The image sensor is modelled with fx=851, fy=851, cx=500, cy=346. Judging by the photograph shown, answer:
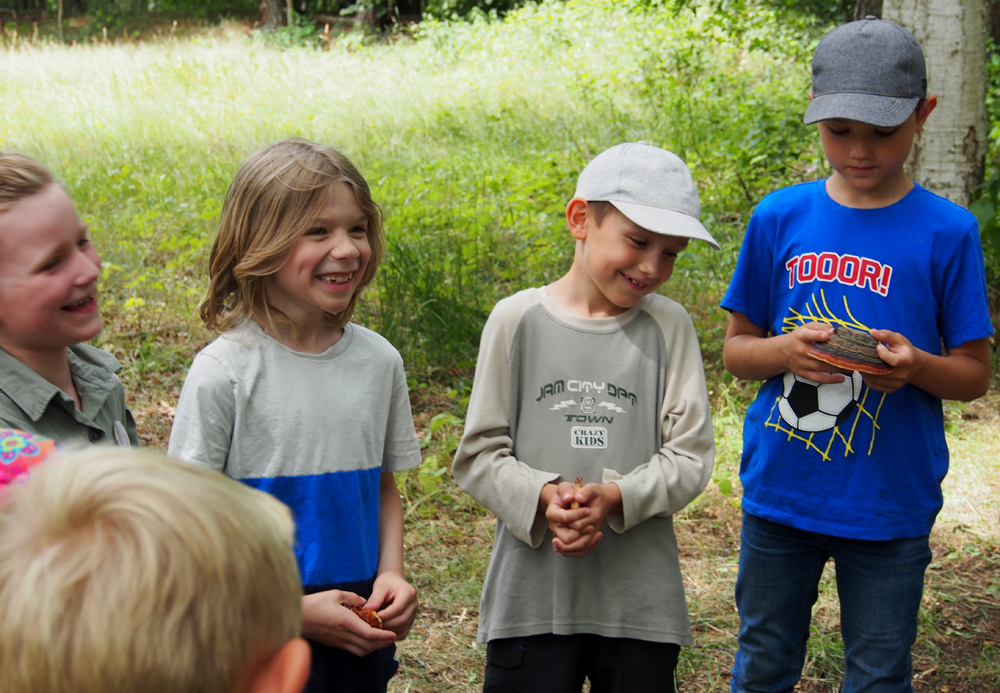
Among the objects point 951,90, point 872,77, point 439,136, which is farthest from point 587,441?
point 439,136

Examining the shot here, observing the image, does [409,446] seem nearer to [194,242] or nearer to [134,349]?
[134,349]

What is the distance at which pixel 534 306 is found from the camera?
6.68ft

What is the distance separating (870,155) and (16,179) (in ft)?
5.99

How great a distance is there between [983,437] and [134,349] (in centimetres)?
462

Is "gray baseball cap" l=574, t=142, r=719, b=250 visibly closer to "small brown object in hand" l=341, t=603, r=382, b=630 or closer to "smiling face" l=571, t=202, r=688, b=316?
"smiling face" l=571, t=202, r=688, b=316

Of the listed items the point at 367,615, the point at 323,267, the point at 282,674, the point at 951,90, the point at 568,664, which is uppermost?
the point at 951,90

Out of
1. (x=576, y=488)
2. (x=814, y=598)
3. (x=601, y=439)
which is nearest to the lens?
(x=576, y=488)

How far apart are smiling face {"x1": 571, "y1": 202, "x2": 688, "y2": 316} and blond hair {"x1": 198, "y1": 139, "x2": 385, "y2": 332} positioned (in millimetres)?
546

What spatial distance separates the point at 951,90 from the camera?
3773mm

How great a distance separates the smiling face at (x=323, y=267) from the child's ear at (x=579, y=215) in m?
0.51

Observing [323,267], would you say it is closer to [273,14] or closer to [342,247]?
[342,247]

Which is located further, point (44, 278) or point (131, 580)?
point (44, 278)

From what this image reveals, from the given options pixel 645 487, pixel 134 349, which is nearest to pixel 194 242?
pixel 134 349

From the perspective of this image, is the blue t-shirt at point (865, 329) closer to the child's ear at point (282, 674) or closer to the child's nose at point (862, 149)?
the child's nose at point (862, 149)
